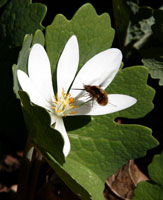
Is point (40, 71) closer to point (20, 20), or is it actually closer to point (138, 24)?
point (20, 20)

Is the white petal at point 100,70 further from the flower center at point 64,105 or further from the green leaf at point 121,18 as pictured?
the green leaf at point 121,18

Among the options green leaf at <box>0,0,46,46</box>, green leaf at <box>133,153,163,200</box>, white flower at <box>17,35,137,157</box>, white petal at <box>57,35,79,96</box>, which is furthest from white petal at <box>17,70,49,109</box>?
green leaf at <box>133,153,163,200</box>

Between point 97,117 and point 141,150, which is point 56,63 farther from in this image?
point 141,150

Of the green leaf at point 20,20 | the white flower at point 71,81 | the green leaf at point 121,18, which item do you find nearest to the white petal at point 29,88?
the white flower at point 71,81

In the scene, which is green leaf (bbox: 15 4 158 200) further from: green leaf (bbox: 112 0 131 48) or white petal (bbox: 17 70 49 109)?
green leaf (bbox: 112 0 131 48)

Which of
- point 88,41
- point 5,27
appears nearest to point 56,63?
point 88,41

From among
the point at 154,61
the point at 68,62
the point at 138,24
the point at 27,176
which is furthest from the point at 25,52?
the point at 138,24
